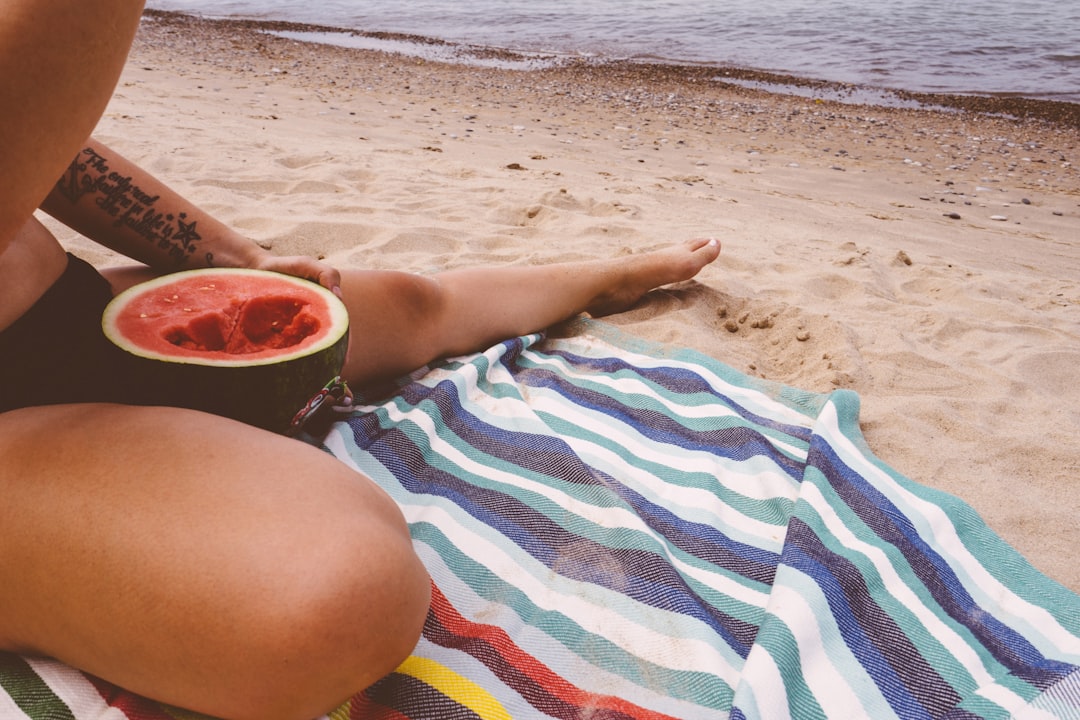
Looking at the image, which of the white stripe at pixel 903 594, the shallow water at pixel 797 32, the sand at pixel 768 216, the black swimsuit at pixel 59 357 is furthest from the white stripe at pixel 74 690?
the shallow water at pixel 797 32

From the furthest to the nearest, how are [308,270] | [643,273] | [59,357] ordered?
1. [643,273]
2. [308,270]
3. [59,357]

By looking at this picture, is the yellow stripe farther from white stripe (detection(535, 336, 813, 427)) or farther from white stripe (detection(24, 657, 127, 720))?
white stripe (detection(535, 336, 813, 427))

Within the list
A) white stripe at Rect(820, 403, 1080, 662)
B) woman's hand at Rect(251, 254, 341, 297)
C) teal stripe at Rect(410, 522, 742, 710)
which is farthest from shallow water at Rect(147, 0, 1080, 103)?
teal stripe at Rect(410, 522, 742, 710)

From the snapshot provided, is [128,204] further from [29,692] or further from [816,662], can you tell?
[816,662]

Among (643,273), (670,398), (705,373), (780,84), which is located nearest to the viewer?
(670,398)

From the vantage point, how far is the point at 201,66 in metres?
10.8

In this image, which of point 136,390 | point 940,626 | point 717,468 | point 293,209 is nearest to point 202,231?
point 136,390

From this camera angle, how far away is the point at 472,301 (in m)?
2.64

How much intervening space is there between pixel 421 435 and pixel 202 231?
0.93 metres

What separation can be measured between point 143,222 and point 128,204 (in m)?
0.06

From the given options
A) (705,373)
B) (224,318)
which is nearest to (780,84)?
(705,373)

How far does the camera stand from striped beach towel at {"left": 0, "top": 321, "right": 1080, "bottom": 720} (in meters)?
1.39

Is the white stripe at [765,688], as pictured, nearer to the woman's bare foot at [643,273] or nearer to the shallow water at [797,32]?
the woman's bare foot at [643,273]

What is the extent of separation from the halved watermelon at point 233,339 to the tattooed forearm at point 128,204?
1.11 feet
